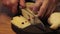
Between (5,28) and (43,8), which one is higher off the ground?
(43,8)

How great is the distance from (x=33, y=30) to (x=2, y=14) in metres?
0.34

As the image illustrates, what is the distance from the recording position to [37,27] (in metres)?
0.68

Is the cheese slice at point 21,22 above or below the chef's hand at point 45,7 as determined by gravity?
below

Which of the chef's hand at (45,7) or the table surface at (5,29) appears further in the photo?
the table surface at (5,29)

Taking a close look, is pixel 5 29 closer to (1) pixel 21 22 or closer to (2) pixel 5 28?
(2) pixel 5 28

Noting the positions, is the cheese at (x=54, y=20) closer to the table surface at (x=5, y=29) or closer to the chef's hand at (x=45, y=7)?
the chef's hand at (x=45, y=7)

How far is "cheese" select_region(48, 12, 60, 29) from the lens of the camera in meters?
0.66

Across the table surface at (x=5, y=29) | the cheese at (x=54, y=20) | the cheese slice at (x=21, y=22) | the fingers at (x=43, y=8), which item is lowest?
the table surface at (x=5, y=29)

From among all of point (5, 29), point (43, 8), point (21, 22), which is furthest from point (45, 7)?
point (5, 29)

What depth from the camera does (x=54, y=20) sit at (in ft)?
2.24

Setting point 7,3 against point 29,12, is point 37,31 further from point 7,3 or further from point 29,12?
point 7,3

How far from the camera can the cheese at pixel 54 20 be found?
2.17 feet

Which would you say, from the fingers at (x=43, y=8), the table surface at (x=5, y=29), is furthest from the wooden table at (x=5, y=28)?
the fingers at (x=43, y=8)

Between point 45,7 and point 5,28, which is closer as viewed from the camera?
point 45,7
